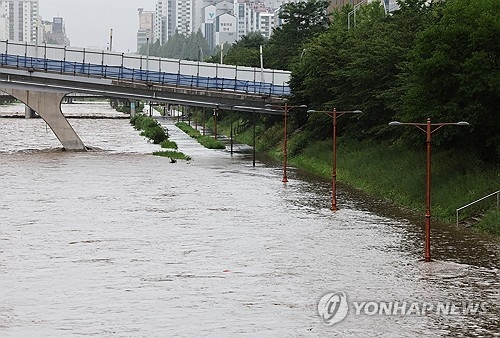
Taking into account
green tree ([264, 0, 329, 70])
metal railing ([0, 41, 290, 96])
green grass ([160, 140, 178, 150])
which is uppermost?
green tree ([264, 0, 329, 70])

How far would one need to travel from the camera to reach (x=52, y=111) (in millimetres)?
96562

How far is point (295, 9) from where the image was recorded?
4906 inches

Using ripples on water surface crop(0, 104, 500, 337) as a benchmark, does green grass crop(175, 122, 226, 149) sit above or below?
above

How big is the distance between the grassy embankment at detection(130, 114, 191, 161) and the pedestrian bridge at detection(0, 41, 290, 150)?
5.27 metres

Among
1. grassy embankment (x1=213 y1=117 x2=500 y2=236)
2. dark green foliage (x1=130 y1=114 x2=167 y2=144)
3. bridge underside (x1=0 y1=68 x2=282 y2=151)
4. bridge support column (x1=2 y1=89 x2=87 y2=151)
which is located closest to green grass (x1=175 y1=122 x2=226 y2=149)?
dark green foliage (x1=130 y1=114 x2=167 y2=144)

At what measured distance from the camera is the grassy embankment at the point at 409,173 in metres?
49.0

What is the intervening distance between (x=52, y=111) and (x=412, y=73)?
46985 mm

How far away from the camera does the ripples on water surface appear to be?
28.9m

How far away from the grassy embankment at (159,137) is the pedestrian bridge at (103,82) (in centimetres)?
527

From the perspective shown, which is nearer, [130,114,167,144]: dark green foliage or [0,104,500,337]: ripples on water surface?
[0,104,500,337]: ripples on water surface

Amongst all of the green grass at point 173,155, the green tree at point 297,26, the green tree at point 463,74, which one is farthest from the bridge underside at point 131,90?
the green tree at point 463,74

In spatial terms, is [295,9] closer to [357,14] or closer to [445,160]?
[357,14]

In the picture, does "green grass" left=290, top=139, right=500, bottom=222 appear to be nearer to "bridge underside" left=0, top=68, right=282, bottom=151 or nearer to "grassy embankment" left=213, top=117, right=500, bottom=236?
"grassy embankment" left=213, top=117, right=500, bottom=236

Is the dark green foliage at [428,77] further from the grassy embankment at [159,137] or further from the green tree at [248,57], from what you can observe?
the green tree at [248,57]
